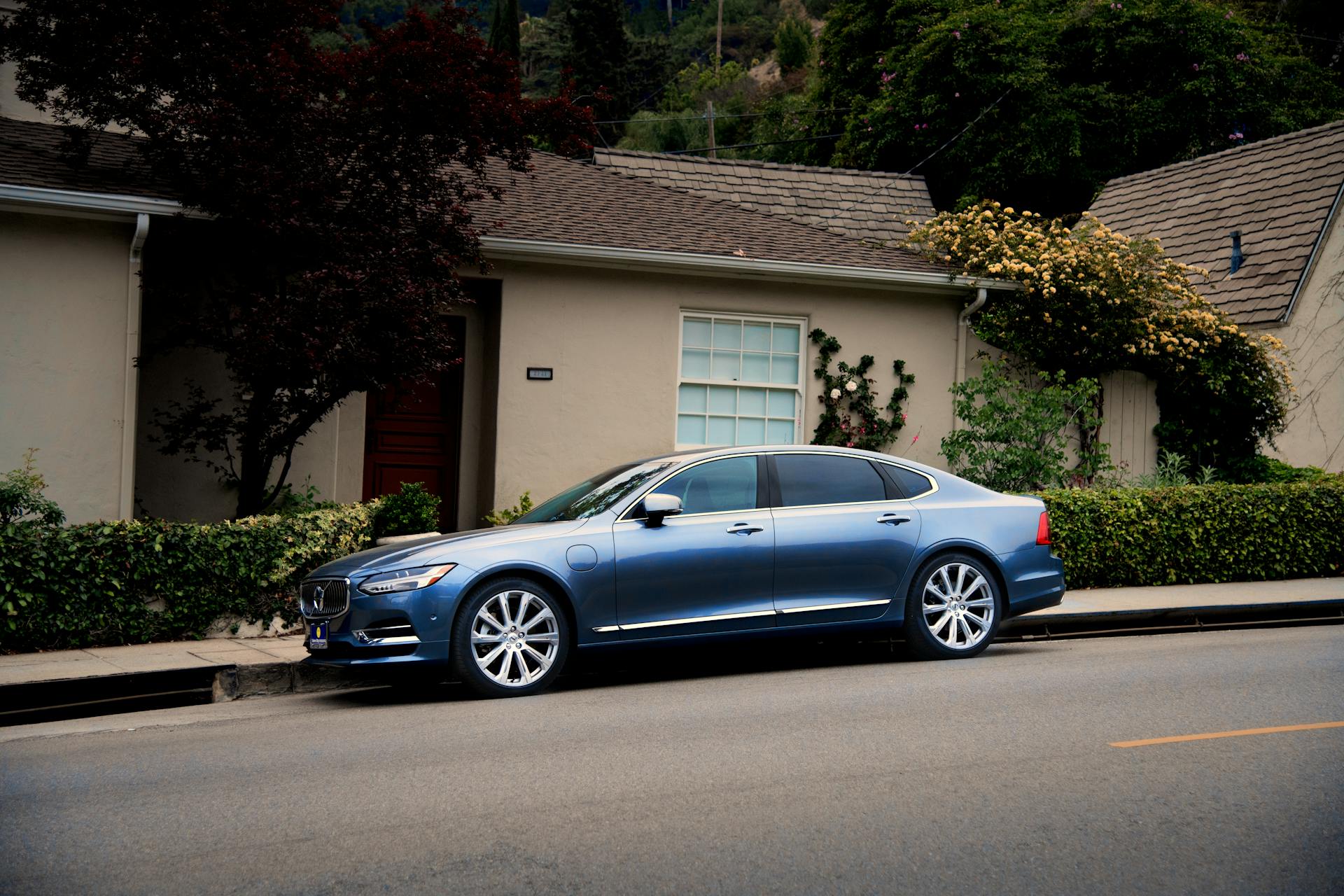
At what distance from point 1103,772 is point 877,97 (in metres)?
31.2

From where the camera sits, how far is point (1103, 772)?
5.47m

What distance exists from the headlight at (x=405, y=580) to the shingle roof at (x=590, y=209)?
18.3ft

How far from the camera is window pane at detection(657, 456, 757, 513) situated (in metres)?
8.22

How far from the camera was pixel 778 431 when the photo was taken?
14.1 metres

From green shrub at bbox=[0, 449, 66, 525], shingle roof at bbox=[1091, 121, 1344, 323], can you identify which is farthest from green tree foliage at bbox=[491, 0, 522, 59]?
green shrub at bbox=[0, 449, 66, 525]

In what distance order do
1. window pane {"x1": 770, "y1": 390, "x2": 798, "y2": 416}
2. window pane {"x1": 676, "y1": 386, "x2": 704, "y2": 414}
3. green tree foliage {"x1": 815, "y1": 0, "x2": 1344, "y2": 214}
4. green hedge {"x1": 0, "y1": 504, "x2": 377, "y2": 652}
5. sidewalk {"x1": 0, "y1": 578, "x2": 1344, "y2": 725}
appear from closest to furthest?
sidewalk {"x1": 0, "y1": 578, "x2": 1344, "y2": 725}
green hedge {"x1": 0, "y1": 504, "x2": 377, "y2": 652}
window pane {"x1": 676, "y1": 386, "x2": 704, "y2": 414}
window pane {"x1": 770, "y1": 390, "x2": 798, "y2": 416}
green tree foliage {"x1": 815, "y1": 0, "x2": 1344, "y2": 214}

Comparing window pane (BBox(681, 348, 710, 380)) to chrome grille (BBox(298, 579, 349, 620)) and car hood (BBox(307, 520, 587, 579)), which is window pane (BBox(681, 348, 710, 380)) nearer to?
car hood (BBox(307, 520, 587, 579))

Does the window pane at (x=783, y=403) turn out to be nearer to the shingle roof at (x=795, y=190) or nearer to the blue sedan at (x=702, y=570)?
the shingle roof at (x=795, y=190)

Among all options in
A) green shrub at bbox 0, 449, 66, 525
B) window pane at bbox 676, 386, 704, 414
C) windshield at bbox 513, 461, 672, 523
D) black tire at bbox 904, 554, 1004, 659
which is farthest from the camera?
window pane at bbox 676, 386, 704, 414

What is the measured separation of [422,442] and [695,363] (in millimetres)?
3348

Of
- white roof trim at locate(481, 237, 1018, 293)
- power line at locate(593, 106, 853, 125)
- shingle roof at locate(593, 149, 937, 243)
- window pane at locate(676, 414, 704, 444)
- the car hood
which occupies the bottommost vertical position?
the car hood

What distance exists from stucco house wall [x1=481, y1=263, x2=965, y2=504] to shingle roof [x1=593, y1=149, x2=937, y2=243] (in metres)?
3.88

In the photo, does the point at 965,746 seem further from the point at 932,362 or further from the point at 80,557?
the point at 932,362

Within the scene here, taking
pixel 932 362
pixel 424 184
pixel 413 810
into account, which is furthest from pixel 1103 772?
pixel 932 362
